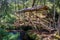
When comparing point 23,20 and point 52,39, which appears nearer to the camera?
point 52,39

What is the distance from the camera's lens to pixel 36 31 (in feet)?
12.0

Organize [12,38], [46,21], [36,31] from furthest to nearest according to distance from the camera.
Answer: [46,21]
[36,31]
[12,38]

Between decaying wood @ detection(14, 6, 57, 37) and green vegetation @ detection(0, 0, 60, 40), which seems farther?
decaying wood @ detection(14, 6, 57, 37)

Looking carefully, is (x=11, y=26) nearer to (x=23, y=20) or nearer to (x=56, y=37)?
(x=23, y=20)

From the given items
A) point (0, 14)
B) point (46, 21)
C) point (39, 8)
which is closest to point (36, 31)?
point (46, 21)

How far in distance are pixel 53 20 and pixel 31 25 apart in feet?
1.93

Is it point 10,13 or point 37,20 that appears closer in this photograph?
point 10,13

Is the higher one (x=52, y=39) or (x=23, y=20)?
(x=23, y=20)

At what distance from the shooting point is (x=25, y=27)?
3.89 metres

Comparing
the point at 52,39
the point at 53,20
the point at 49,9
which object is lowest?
the point at 52,39

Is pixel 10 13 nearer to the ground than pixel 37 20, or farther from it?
farther from it

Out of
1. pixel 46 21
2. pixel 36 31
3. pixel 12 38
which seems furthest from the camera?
pixel 46 21

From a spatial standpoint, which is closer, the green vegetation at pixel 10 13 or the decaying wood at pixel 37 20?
the green vegetation at pixel 10 13

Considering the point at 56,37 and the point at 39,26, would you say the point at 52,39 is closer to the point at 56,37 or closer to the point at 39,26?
the point at 56,37
